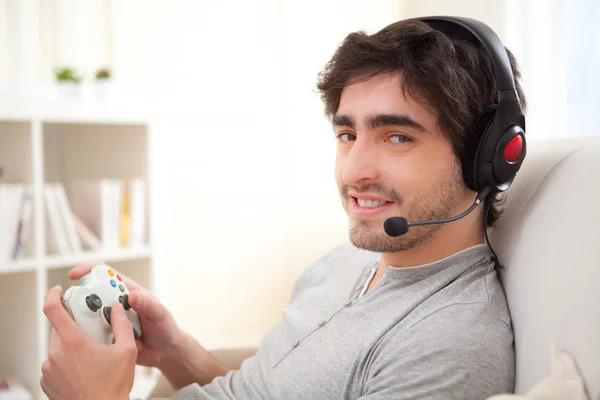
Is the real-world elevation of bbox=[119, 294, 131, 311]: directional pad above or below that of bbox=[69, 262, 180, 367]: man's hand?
above

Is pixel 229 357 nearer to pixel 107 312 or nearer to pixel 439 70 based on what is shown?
pixel 107 312

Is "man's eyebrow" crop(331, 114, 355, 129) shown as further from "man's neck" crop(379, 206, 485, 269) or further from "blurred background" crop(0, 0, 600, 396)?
"blurred background" crop(0, 0, 600, 396)

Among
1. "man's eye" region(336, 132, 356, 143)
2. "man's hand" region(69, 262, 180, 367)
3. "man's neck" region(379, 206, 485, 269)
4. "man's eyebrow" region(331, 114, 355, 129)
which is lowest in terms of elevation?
"man's hand" region(69, 262, 180, 367)

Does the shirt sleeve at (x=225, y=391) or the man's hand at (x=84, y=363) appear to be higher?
the man's hand at (x=84, y=363)

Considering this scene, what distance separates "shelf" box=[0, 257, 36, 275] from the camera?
72.7 inches

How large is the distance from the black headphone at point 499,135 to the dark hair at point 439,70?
1.2 inches

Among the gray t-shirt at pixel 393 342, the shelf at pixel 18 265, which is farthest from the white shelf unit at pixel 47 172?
the gray t-shirt at pixel 393 342

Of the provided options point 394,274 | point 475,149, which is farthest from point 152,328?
point 475,149

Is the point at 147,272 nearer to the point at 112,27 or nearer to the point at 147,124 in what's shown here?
the point at 147,124

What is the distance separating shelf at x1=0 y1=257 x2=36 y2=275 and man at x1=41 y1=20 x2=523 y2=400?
0.91 metres

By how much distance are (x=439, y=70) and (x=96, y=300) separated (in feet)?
2.19

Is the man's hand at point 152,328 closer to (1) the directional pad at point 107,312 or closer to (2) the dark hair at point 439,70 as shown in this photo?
(1) the directional pad at point 107,312

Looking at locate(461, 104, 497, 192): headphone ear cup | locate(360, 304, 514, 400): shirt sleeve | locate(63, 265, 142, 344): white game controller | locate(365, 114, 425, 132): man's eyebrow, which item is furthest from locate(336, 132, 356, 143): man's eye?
locate(63, 265, 142, 344): white game controller

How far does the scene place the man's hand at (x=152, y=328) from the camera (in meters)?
1.17
